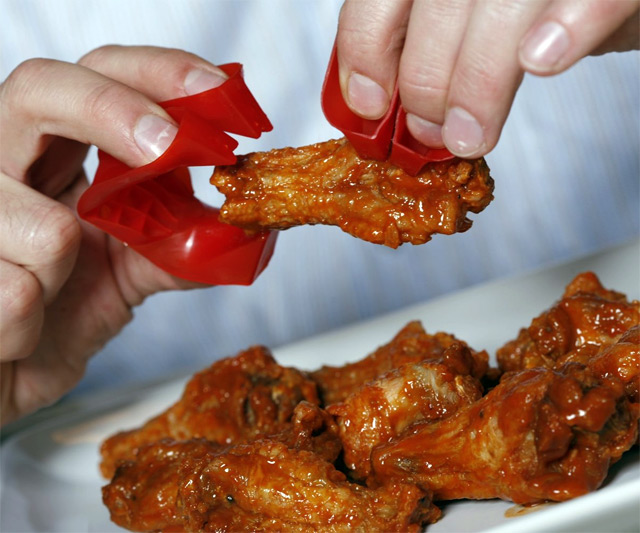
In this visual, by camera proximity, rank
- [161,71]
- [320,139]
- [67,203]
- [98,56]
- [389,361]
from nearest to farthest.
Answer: [389,361] < [161,71] < [98,56] < [67,203] < [320,139]

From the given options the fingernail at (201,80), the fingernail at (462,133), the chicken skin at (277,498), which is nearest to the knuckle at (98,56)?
the fingernail at (201,80)

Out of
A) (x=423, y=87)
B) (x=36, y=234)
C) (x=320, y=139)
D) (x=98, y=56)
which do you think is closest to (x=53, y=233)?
(x=36, y=234)

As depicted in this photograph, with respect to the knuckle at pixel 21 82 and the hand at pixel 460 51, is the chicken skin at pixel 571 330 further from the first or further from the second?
the knuckle at pixel 21 82

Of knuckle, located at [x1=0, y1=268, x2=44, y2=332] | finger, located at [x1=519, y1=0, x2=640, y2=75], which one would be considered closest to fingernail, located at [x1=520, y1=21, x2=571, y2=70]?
finger, located at [x1=519, y1=0, x2=640, y2=75]

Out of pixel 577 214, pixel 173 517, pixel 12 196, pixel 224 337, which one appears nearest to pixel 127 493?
pixel 173 517

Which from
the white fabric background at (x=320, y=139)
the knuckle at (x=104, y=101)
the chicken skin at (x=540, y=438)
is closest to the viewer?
the chicken skin at (x=540, y=438)

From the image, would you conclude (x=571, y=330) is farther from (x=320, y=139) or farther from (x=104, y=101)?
(x=320, y=139)

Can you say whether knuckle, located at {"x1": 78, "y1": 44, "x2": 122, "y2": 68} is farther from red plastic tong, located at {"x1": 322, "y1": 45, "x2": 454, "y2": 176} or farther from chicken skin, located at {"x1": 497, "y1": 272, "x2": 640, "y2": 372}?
chicken skin, located at {"x1": 497, "y1": 272, "x2": 640, "y2": 372}
